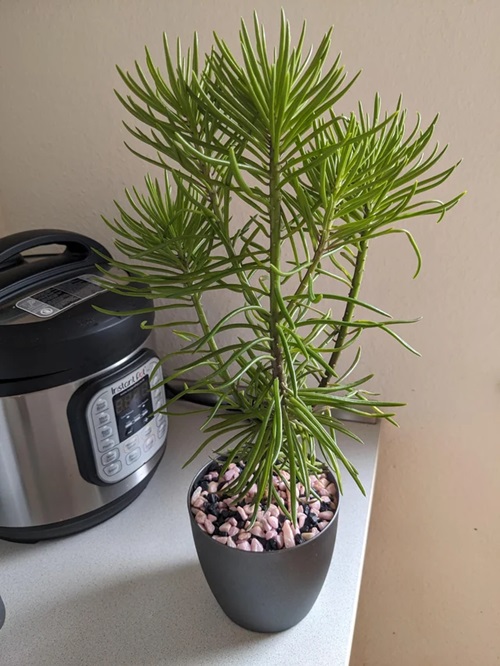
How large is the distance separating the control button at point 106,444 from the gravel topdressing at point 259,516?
13 centimetres

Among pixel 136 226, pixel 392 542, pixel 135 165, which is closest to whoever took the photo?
pixel 136 226

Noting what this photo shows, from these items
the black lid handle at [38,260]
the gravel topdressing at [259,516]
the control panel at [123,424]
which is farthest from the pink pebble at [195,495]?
the black lid handle at [38,260]

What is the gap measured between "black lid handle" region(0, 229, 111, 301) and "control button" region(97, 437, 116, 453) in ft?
0.64

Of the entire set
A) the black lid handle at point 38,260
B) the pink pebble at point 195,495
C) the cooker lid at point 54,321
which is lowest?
the pink pebble at point 195,495

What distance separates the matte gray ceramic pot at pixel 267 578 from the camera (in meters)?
0.52

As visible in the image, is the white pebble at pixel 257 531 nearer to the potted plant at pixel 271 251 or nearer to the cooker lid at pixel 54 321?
the potted plant at pixel 271 251

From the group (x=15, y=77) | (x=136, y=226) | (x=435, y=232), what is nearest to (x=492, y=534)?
(x=435, y=232)

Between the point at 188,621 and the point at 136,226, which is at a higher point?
the point at 136,226

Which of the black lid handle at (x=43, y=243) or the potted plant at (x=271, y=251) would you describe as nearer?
the potted plant at (x=271, y=251)

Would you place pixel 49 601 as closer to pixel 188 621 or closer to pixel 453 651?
pixel 188 621

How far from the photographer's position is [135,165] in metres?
0.81

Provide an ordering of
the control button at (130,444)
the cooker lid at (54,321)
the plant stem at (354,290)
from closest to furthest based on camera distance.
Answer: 1. the plant stem at (354,290)
2. the cooker lid at (54,321)
3. the control button at (130,444)

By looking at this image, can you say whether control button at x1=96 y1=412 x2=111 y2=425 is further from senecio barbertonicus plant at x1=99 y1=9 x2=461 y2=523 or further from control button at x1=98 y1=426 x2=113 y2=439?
senecio barbertonicus plant at x1=99 y1=9 x2=461 y2=523

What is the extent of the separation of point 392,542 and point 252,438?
531 mm
